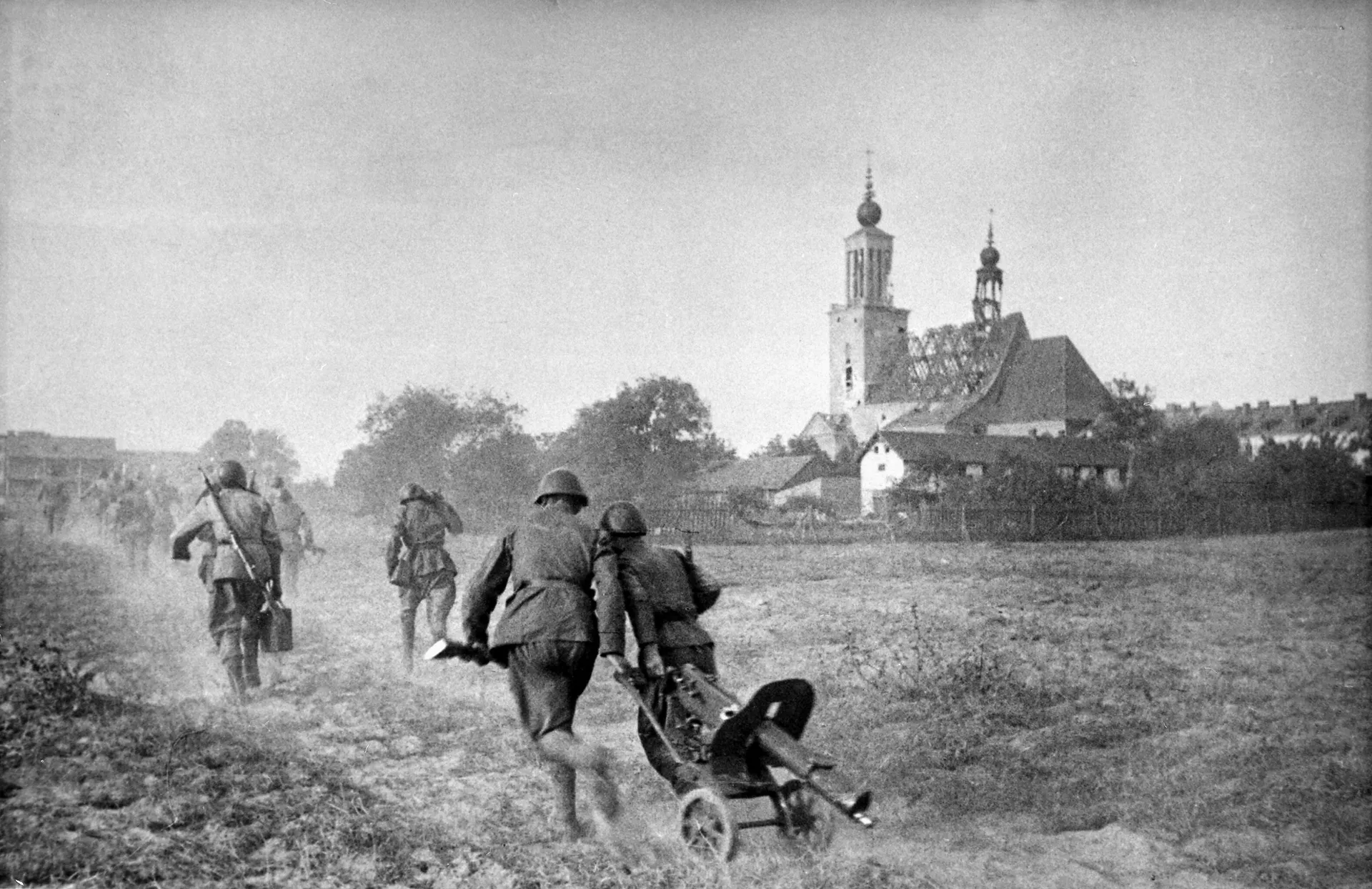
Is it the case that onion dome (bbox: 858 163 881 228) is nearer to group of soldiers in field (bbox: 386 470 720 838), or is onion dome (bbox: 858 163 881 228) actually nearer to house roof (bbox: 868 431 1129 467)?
house roof (bbox: 868 431 1129 467)

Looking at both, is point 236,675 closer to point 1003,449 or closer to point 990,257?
point 1003,449

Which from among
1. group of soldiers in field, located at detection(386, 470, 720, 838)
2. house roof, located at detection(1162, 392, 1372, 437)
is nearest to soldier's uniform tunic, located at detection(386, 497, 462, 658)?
group of soldiers in field, located at detection(386, 470, 720, 838)

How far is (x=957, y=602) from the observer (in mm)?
14953

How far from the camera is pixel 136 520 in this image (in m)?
19.8

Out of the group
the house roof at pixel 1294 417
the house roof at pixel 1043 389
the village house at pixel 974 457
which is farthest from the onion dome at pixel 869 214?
the house roof at pixel 1294 417

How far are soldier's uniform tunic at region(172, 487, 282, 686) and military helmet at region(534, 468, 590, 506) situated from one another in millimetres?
4064

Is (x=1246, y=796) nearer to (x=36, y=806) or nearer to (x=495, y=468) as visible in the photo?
(x=36, y=806)

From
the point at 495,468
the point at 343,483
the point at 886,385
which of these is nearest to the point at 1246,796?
the point at 495,468

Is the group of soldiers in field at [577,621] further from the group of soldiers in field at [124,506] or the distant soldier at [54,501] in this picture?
the distant soldier at [54,501]

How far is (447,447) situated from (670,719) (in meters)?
13.8

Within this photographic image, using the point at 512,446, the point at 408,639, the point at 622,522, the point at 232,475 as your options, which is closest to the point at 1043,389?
the point at 512,446

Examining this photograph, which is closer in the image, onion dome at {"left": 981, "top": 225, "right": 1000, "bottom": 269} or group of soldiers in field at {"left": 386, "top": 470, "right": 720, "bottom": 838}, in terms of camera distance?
group of soldiers in field at {"left": 386, "top": 470, "right": 720, "bottom": 838}

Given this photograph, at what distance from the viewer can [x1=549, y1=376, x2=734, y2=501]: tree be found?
1673 centimetres

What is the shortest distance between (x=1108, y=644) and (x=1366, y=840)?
5.86m
